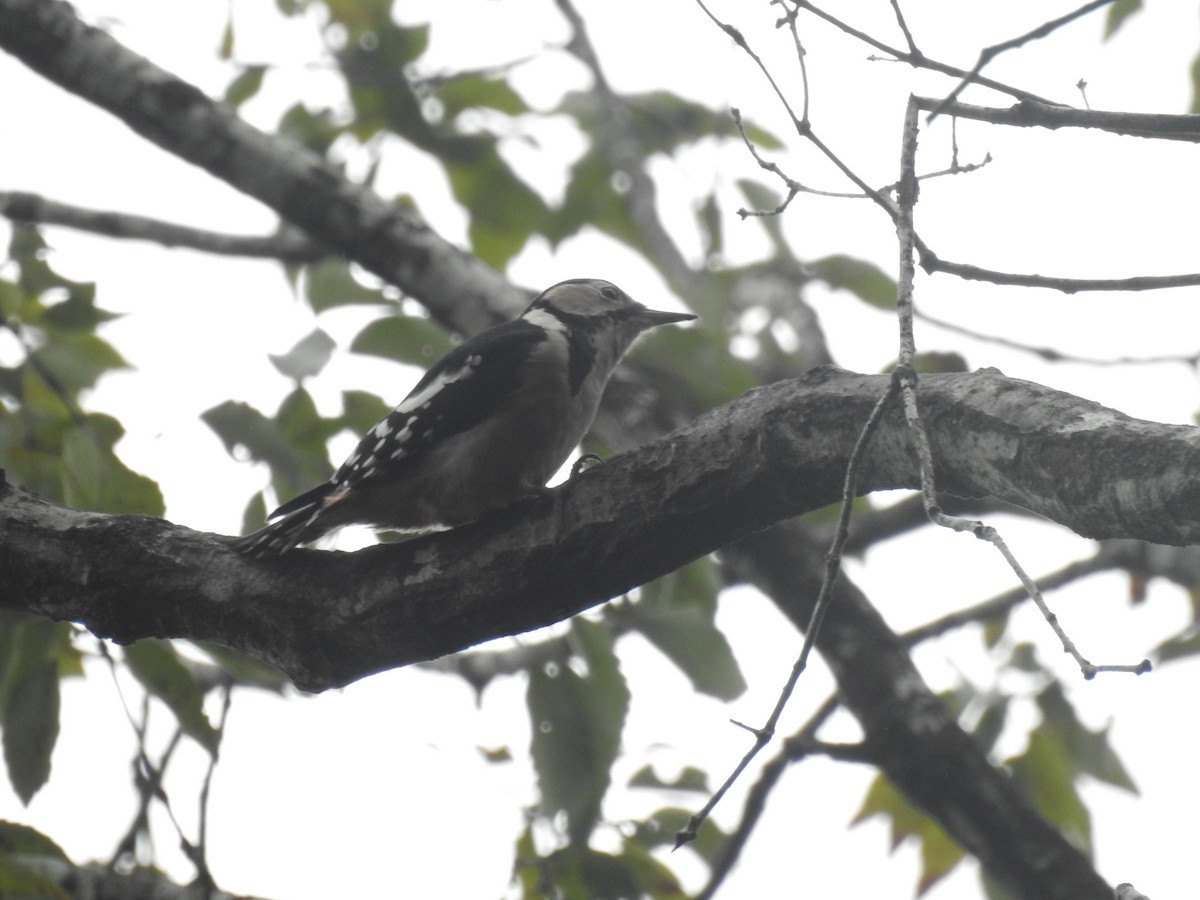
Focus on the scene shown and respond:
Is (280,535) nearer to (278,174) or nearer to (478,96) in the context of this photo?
(278,174)

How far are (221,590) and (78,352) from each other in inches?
50.3

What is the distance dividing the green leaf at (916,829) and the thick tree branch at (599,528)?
1.95 meters

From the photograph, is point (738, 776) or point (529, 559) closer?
point (738, 776)

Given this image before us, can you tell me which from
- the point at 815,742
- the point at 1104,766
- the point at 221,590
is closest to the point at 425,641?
the point at 221,590

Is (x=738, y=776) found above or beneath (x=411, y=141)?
beneath

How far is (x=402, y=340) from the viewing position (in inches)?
152

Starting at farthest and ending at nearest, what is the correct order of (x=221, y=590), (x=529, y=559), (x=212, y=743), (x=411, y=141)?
1. (x=411, y=141)
2. (x=212, y=743)
3. (x=221, y=590)
4. (x=529, y=559)

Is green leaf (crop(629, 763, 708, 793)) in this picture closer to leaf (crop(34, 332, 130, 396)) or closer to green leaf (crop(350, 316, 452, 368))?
green leaf (crop(350, 316, 452, 368))

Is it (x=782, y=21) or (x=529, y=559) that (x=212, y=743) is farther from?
(x=782, y=21)

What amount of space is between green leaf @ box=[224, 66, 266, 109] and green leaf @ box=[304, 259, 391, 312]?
67.4 inches

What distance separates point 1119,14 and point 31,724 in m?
3.44

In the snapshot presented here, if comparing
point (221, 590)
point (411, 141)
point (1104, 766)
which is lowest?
point (221, 590)

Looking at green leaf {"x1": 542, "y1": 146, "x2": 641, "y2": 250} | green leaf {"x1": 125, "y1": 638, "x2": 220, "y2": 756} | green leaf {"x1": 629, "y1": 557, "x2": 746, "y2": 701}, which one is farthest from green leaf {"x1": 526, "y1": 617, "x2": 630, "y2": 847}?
green leaf {"x1": 542, "y1": 146, "x2": 641, "y2": 250}

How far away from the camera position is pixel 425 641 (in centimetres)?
269
